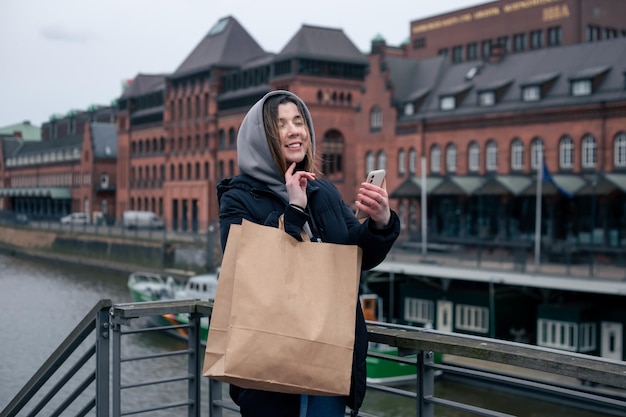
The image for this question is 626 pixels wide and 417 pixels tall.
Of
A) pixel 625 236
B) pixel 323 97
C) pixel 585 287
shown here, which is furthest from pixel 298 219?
pixel 323 97

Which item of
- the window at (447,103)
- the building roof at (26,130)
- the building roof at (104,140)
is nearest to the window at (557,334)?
the window at (447,103)

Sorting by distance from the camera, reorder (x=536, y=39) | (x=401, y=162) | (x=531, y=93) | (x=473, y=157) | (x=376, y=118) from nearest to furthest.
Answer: (x=531, y=93), (x=473, y=157), (x=401, y=162), (x=376, y=118), (x=536, y=39)

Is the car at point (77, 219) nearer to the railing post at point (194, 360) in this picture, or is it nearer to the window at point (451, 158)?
the window at point (451, 158)

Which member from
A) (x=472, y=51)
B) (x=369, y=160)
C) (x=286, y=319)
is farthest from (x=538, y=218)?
(x=286, y=319)

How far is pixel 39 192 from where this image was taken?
99375 mm

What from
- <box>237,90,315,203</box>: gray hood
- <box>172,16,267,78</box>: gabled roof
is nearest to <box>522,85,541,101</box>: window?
<box>172,16,267,78</box>: gabled roof

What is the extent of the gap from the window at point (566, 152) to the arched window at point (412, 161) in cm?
986

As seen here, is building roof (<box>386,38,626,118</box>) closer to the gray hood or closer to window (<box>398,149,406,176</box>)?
window (<box>398,149,406,176</box>)

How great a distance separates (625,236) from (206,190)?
129 ft

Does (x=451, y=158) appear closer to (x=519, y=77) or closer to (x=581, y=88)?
→ (x=519, y=77)

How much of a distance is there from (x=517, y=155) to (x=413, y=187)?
20.2 ft

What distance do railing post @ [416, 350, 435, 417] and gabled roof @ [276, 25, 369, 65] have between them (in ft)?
181

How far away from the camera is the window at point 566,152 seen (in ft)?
131

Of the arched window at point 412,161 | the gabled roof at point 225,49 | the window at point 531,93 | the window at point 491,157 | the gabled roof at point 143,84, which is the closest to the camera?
the window at point 531,93
